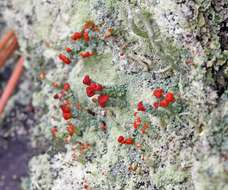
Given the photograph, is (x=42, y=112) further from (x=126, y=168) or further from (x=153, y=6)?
(x=153, y=6)

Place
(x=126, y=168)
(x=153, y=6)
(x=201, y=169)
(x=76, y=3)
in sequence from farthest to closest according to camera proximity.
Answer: (x=76, y=3), (x=126, y=168), (x=153, y=6), (x=201, y=169)

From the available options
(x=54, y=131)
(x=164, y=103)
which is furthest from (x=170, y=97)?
(x=54, y=131)

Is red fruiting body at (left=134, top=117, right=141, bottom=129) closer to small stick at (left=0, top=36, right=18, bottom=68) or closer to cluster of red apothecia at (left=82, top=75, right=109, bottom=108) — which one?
cluster of red apothecia at (left=82, top=75, right=109, bottom=108)

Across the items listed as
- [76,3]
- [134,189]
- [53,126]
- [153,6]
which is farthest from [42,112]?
[153,6]

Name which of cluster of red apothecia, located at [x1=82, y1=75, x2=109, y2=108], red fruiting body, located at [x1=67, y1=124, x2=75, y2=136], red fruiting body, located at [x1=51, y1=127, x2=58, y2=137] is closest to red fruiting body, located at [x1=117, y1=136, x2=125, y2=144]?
cluster of red apothecia, located at [x1=82, y1=75, x2=109, y2=108]

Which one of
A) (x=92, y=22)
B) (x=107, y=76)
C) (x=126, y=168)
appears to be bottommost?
(x=126, y=168)

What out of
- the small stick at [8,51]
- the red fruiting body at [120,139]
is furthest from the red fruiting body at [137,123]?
the small stick at [8,51]
